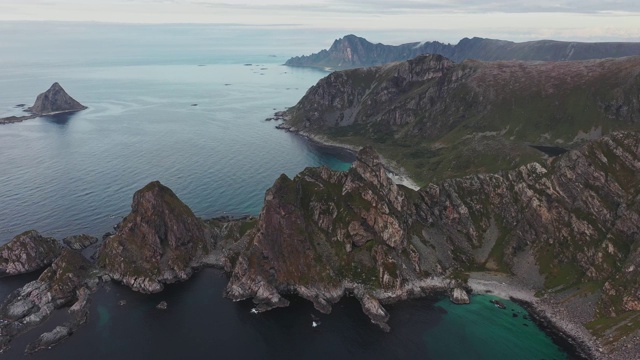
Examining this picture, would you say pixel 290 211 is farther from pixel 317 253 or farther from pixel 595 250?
pixel 595 250

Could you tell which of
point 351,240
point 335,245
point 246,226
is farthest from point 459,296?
point 246,226

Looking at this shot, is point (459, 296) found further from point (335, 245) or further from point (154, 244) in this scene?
point (154, 244)

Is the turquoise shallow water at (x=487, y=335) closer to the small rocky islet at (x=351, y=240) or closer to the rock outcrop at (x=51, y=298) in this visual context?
the small rocky islet at (x=351, y=240)

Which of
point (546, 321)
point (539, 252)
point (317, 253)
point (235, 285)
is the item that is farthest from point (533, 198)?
point (235, 285)

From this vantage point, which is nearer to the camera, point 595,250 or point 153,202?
point 595,250

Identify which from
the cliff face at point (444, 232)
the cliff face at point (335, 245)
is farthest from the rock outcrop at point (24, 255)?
the cliff face at point (444, 232)
